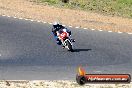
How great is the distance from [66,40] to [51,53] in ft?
3.64

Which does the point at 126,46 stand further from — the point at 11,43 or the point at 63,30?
the point at 11,43

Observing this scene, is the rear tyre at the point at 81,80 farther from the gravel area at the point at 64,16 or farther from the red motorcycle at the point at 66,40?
the gravel area at the point at 64,16

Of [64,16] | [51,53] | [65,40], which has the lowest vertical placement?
[64,16]

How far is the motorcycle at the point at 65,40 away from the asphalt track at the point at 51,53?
276 millimetres

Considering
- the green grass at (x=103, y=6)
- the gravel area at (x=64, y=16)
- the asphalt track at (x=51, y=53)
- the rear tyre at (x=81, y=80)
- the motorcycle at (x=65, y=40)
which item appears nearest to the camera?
the rear tyre at (x=81, y=80)

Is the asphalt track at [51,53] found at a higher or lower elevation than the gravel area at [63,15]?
higher

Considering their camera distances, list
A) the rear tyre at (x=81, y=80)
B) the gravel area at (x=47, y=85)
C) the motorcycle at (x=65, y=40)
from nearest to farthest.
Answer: the rear tyre at (x=81, y=80) < the gravel area at (x=47, y=85) < the motorcycle at (x=65, y=40)

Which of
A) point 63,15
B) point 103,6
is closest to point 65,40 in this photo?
point 63,15

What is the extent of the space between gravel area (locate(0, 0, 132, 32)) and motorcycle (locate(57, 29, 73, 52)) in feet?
16.4

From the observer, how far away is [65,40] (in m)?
26.4

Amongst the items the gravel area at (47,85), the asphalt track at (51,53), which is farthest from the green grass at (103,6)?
the gravel area at (47,85)

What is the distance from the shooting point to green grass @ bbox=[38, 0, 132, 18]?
35.8 metres

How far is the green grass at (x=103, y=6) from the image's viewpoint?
3584 centimetres

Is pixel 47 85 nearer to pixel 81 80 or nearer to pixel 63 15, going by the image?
pixel 81 80
